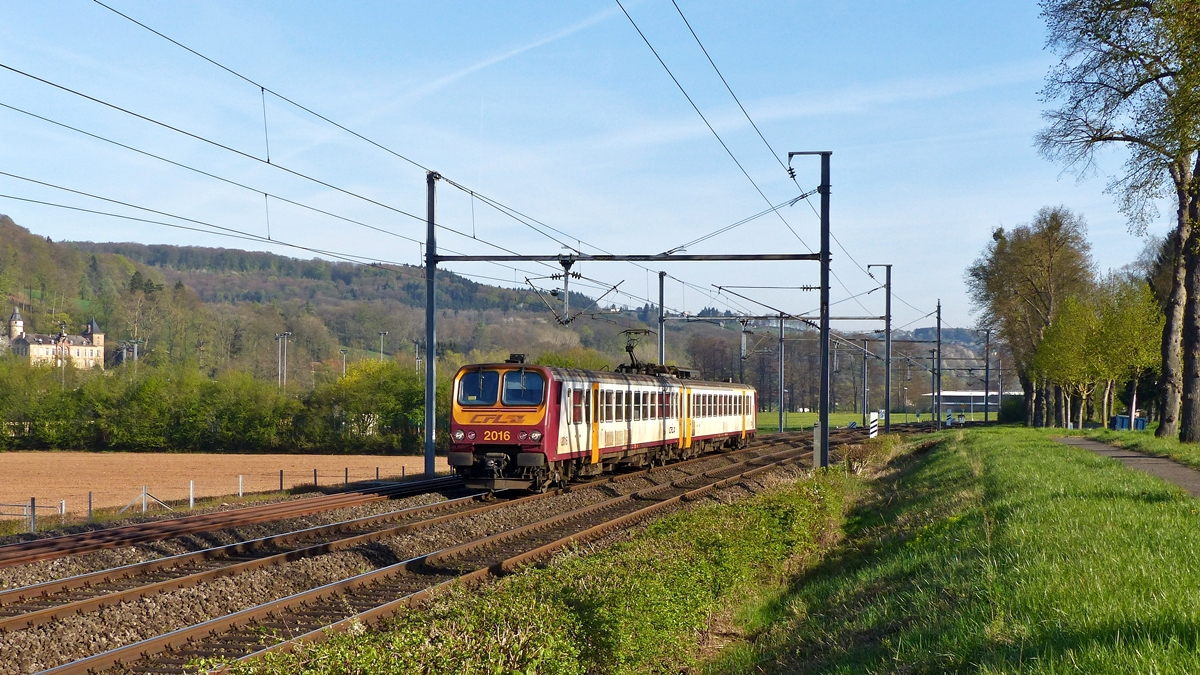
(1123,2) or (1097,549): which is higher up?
(1123,2)

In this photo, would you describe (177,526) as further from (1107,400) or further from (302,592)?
(1107,400)

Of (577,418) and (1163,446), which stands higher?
(577,418)

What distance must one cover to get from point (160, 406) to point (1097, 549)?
69.1 m

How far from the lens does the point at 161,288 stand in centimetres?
10894

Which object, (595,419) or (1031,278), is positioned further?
(1031,278)

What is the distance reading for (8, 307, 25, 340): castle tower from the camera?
11725cm

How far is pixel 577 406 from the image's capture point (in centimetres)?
2233

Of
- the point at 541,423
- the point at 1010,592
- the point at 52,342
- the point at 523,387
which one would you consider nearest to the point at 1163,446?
the point at 541,423

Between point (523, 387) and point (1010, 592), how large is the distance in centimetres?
1463

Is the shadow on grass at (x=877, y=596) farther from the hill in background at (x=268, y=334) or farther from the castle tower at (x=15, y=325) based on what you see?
the castle tower at (x=15, y=325)

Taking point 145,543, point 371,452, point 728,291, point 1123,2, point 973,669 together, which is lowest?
point 371,452

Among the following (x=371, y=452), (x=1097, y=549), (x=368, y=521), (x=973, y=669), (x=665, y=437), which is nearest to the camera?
(x=973, y=669)

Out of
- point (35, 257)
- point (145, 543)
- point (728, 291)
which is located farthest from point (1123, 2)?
point (35, 257)

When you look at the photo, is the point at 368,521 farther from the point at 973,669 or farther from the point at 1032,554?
the point at 973,669
